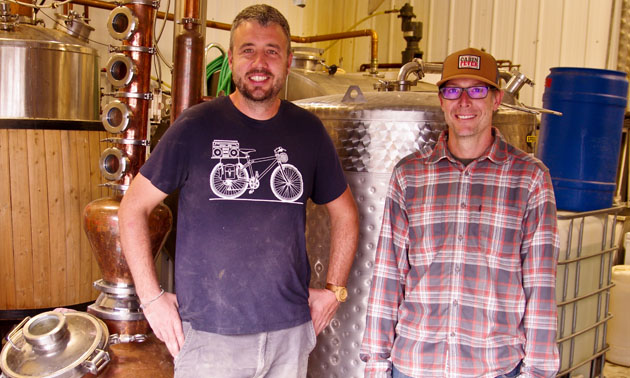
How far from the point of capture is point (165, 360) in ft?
8.37

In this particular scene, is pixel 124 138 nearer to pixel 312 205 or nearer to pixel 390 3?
pixel 312 205

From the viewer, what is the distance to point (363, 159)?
240 centimetres

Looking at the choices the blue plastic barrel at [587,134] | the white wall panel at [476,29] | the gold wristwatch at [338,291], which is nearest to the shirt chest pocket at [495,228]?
the gold wristwatch at [338,291]

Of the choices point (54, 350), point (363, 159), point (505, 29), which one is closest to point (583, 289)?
point (363, 159)

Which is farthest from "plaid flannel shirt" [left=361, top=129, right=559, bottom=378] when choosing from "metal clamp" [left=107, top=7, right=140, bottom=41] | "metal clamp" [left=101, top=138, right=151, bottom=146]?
"metal clamp" [left=107, top=7, right=140, bottom=41]

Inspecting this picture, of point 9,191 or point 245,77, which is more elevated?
point 245,77

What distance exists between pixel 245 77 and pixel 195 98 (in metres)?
1.24

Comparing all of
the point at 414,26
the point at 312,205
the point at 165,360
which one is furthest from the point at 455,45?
the point at 165,360

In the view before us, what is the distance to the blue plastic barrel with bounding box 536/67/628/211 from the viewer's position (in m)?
3.47

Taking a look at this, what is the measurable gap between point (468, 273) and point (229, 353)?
2.53 feet

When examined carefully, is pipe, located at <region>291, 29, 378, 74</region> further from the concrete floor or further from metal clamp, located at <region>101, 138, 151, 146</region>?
metal clamp, located at <region>101, 138, 151, 146</region>

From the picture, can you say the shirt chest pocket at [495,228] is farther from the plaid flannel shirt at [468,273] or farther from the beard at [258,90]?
the beard at [258,90]

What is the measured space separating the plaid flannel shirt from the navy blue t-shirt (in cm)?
31

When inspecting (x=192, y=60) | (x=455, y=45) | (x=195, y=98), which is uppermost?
(x=455, y=45)
